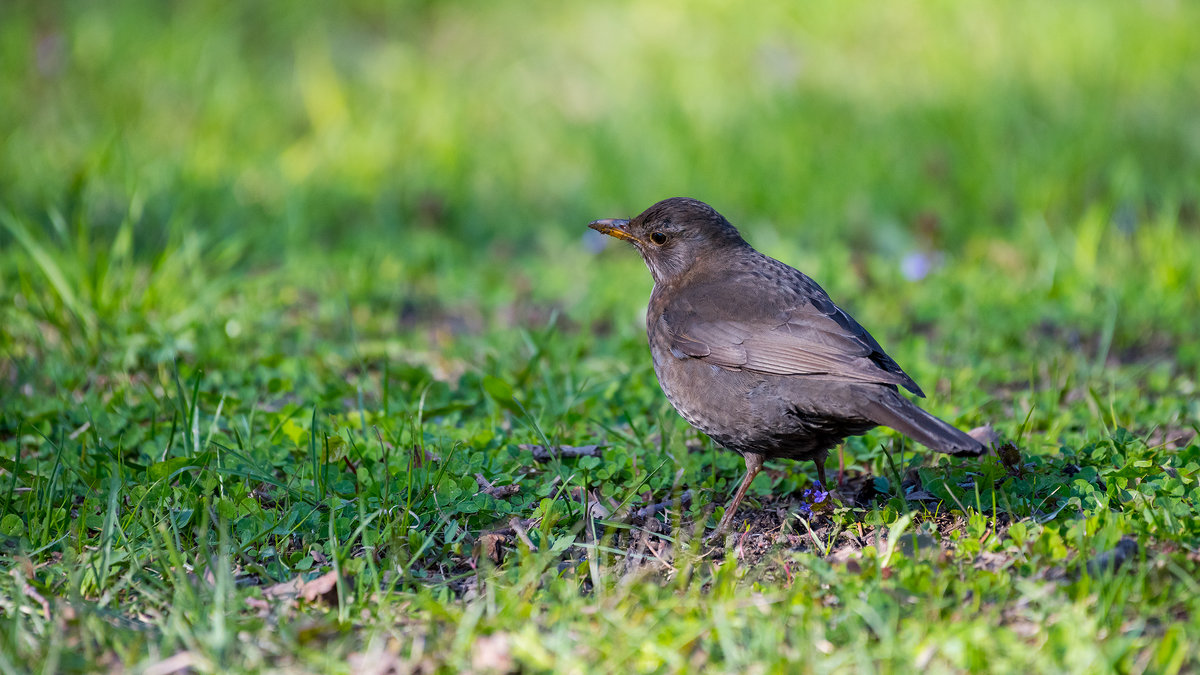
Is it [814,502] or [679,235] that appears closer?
[814,502]

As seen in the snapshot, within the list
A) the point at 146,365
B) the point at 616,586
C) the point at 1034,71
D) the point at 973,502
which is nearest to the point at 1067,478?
the point at 973,502

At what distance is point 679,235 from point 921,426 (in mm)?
1726

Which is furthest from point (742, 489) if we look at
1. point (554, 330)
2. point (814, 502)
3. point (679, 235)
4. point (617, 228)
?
point (554, 330)

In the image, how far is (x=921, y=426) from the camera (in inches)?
129

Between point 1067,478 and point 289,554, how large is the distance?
258 centimetres

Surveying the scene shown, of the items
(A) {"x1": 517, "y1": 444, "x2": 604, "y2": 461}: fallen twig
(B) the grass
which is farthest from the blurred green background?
(A) {"x1": 517, "y1": 444, "x2": 604, "y2": 461}: fallen twig

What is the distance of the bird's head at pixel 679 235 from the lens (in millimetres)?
4680

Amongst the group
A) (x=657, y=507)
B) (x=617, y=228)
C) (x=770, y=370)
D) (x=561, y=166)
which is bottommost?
(x=657, y=507)

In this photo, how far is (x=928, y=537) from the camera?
11.0 ft

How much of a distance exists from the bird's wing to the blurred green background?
1.52 meters

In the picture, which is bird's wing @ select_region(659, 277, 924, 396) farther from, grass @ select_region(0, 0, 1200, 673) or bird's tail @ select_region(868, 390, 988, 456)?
grass @ select_region(0, 0, 1200, 673)

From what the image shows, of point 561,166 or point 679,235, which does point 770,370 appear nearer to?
point 679,235

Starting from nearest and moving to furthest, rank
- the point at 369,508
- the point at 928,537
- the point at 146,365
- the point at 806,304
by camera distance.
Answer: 1. the point at 928,537
2. the point at 369,508
3. the point at 806,304
4. the point at 146,365

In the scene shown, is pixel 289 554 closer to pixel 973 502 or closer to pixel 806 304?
pixel 806 304
